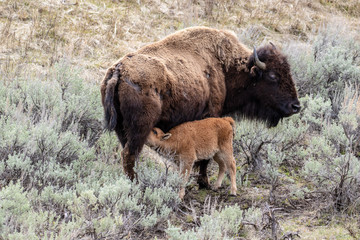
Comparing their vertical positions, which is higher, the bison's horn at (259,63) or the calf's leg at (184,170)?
the bison's horn at (259,63)

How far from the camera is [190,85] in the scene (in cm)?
526

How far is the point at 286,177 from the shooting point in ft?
19.7

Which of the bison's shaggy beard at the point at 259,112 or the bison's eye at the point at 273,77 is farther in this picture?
the bison's shaggy beard at the point at 259,112

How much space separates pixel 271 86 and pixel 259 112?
41 cm

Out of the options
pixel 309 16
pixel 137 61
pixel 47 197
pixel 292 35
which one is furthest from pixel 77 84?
pixel 309 16

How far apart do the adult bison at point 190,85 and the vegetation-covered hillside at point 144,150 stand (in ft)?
1.23

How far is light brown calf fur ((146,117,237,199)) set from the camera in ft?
16.4

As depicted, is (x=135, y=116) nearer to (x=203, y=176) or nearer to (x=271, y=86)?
(x=203, y=176)

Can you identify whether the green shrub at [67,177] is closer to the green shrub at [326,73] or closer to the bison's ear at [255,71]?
the bison's ear at [255,71]

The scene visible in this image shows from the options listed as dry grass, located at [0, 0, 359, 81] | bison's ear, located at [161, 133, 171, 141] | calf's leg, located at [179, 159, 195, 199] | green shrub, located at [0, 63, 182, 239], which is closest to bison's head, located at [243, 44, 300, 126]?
calf's leg, located at [179, 159, 195, 199]

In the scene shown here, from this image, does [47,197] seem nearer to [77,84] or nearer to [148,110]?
[148,110]

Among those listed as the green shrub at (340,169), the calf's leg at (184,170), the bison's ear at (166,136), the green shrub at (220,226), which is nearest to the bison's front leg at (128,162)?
the bison's ear at (166,136)

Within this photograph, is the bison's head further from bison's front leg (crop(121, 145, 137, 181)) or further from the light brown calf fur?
bison's front leg (crop(121, 145, 137, 181))

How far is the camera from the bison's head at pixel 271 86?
6020mm
